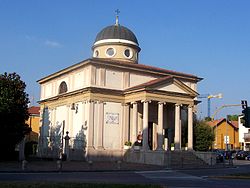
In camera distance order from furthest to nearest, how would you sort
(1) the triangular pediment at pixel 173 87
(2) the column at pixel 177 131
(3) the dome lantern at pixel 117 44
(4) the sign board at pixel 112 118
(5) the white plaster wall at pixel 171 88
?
(3) the dome lantern at pixel 117 44
(4) the sign board at pixel 112 118
(2) the column at pixel 177 131
(5) the white plaster wall at pixel 171 88
(1) the triangular pediment at pixel 173 87

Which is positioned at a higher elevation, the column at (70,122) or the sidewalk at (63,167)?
the column at (70,122)

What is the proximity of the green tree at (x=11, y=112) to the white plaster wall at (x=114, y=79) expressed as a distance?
343 inches

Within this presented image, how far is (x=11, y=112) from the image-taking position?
34562 mm

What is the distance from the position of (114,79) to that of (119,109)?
10.8ft

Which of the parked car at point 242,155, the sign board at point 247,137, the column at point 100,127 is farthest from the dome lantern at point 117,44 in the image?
the sign board at point 247,137

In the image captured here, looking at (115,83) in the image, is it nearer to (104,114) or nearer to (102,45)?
(104,114)

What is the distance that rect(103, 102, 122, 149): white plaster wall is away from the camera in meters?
39.2

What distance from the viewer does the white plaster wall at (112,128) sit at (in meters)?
39.2

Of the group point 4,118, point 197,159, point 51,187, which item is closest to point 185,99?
point 197,159

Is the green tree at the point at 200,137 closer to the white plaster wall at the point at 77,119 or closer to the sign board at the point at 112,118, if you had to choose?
the sign board at the point at 112,118

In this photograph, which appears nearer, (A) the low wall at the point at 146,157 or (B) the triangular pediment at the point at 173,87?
(A) the low wall at the point at 146,157

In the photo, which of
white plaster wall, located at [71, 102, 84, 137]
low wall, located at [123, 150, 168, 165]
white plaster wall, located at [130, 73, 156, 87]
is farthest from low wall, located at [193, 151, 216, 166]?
white plaster wall, located at [71, 102, 84, 137]

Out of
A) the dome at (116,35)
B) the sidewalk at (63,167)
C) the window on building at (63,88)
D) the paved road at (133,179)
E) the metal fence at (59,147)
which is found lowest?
the sidewalk at (63,167)

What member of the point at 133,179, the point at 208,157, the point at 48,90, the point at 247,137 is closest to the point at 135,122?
the point at 208,157
